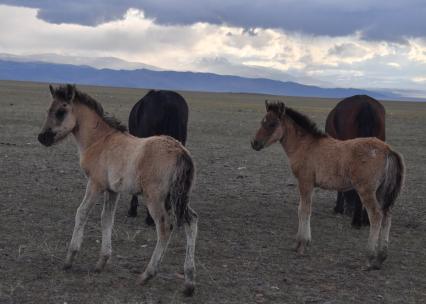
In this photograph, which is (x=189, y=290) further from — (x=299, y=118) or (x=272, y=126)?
(x=299, y=118)

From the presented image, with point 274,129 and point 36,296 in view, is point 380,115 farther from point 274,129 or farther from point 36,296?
point 36,296

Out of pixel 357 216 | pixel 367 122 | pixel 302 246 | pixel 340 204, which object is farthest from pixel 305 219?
pixel 367 122

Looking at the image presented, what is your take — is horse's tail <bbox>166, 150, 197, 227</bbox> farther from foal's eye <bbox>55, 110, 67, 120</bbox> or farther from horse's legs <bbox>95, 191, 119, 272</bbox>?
foal's eye <bbox>55, 110, 67, 120</bbox>

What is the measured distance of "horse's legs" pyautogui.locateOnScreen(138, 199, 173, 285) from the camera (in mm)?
5855

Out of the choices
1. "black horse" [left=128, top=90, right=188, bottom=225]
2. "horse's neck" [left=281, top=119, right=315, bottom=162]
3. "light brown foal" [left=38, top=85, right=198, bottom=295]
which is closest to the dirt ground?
"light brown foal" [left=38, top=85, right=198, bottom=295]

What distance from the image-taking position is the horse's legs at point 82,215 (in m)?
6.28

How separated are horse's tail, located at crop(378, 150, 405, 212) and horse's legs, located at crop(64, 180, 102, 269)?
3841mm

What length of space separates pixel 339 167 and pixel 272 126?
1.34 m

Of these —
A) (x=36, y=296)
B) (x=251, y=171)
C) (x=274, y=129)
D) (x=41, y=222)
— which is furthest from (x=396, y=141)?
(x=36, y=296)

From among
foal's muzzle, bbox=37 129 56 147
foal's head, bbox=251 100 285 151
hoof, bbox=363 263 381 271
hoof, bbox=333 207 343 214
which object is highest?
foal's head, bbox=251 100 285 151

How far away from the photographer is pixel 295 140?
8336 mm

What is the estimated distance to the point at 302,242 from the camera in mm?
7766

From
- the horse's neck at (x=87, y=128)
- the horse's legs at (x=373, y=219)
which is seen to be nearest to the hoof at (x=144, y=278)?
the horse's neck at (x=87, y=128)

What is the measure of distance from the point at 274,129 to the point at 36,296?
435 cm
